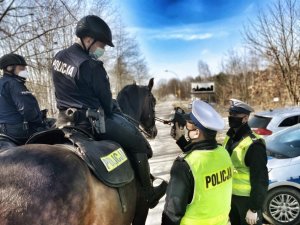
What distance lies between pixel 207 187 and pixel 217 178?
12cm

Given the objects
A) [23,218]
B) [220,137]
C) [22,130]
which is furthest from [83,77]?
[220,137]

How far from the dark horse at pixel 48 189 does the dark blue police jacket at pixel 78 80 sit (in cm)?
75

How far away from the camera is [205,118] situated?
2844 millimetres

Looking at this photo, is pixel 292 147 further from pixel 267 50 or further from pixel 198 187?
pixel 267 50

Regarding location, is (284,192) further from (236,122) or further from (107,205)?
(107,205)

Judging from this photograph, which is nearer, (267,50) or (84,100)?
(84,100)

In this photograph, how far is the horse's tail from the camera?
2.46 m

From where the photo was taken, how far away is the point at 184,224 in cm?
274

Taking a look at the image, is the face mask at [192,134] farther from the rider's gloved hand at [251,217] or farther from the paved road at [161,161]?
the paved road at [161,161]

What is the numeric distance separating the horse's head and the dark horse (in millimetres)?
1627

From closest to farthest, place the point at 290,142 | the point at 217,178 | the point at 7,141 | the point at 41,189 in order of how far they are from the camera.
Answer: the point at 41,189 → the point at 217,178 → the point at 7,141 → the point at 290,142

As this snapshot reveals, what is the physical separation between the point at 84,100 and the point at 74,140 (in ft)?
2.00

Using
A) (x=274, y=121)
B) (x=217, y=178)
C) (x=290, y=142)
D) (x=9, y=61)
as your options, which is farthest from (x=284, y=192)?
(x=274, y=121)

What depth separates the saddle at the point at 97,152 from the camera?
9.73 feet
